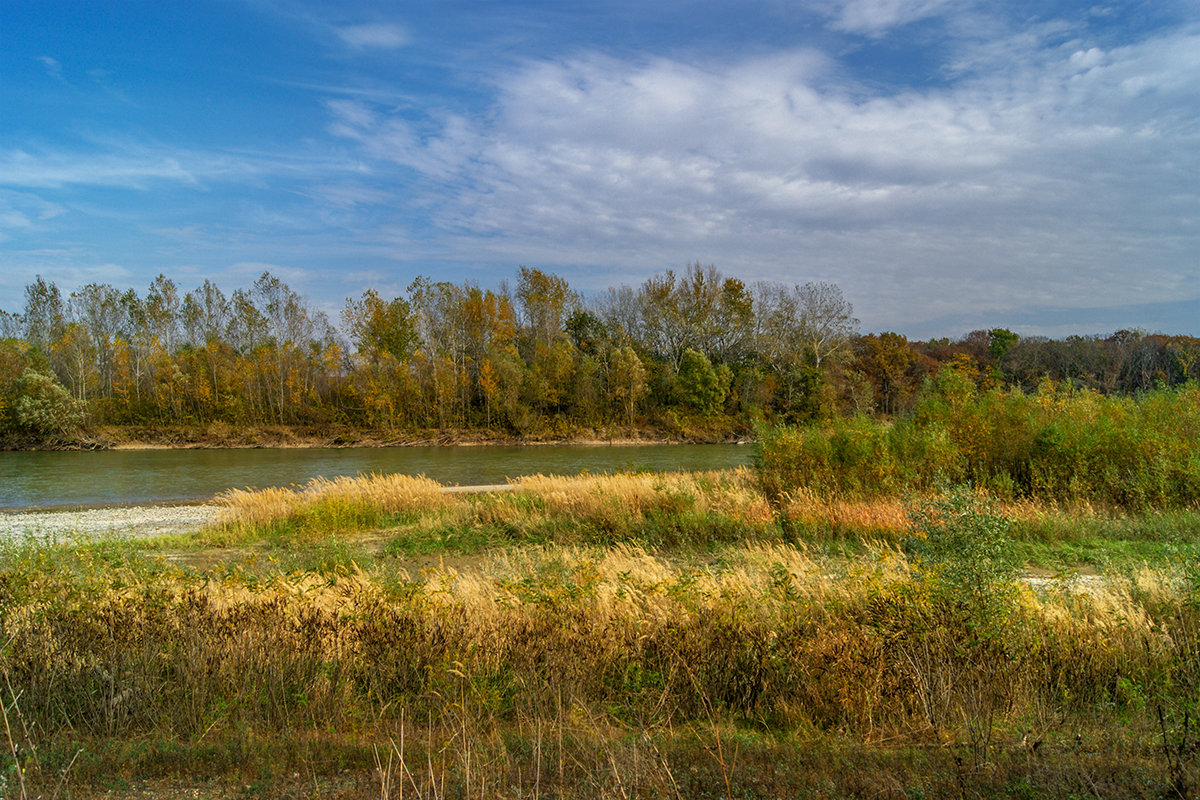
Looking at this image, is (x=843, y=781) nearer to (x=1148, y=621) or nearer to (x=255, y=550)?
(x=1148, y=621)

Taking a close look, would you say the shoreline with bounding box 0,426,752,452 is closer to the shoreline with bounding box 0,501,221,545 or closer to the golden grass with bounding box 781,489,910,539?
the shoreline with bounding box 0,501,221,545

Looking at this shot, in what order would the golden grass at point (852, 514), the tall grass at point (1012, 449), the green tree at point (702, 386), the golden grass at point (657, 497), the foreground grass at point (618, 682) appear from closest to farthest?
the foreground grass at point (618, 682)
the golden grass at point (852, 514)
the tall grass at point (1012, 449)
the golden grass at point (657, 497)
the green tree at point (702, 386)

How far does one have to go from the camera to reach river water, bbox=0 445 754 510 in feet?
105

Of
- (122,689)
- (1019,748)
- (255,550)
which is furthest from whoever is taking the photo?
(255,550)

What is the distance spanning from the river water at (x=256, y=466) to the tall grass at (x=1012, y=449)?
7.99 m

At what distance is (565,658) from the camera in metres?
6.57

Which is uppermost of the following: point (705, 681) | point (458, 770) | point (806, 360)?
point (806, 360)

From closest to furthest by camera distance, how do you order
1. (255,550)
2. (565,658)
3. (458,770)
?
1. (458,770)
2. (565,658)
3. (255,550)

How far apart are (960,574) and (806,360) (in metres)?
76.4

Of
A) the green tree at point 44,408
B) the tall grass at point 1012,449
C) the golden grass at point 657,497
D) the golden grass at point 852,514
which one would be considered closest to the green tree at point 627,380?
the golden grass at point 657,497

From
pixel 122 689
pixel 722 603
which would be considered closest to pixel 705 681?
pixel 722 603

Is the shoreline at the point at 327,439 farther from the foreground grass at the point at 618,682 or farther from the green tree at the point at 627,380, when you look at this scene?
the foreground grass at the point at 618,682

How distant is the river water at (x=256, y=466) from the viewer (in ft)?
105

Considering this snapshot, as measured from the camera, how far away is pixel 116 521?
22.8m
